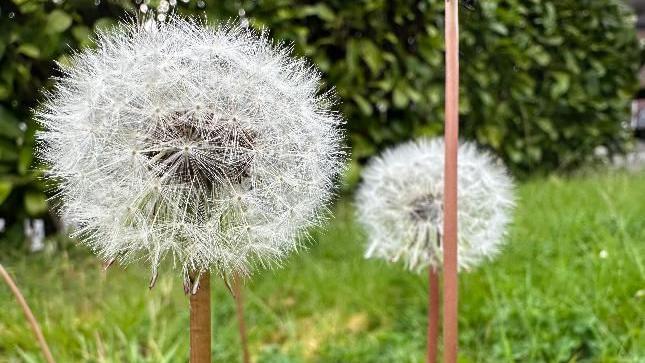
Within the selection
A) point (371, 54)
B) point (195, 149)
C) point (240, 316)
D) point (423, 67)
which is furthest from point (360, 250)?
point (195, 149)

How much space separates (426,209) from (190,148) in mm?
589

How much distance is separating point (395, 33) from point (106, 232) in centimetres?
200

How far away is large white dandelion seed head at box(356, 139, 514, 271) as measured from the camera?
1006 mm

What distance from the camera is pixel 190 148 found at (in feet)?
1.62

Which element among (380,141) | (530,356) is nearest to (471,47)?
(380,141)

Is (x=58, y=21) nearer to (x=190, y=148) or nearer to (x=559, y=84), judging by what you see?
(x=190, y=148)

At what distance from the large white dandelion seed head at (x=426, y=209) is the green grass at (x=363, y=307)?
0.34 meters

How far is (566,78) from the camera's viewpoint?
3.38 m

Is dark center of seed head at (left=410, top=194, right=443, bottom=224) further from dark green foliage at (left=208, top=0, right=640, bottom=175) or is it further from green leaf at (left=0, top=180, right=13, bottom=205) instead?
green leaf at (left=0, top=180, right=13, bottom=205)

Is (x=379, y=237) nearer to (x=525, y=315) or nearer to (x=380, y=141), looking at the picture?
(x=525, y=315)

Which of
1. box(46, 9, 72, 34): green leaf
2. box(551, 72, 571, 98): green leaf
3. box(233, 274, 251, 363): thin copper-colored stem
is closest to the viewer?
box(233, 274, 251, 363): thin copper-colored stem

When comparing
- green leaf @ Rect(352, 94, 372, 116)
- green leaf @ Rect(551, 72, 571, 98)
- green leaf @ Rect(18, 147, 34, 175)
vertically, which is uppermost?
green leaf @ Rect(551, 72, 571, 98)

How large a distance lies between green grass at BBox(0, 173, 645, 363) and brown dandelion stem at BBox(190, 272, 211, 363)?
0.92 meters

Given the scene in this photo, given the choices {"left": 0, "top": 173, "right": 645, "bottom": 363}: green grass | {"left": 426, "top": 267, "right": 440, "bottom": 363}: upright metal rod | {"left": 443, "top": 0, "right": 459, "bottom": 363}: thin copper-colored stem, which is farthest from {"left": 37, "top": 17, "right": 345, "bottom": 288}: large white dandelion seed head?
{"left": 0, "top": 173, "right": 645, "bottom": 363}: green grass
